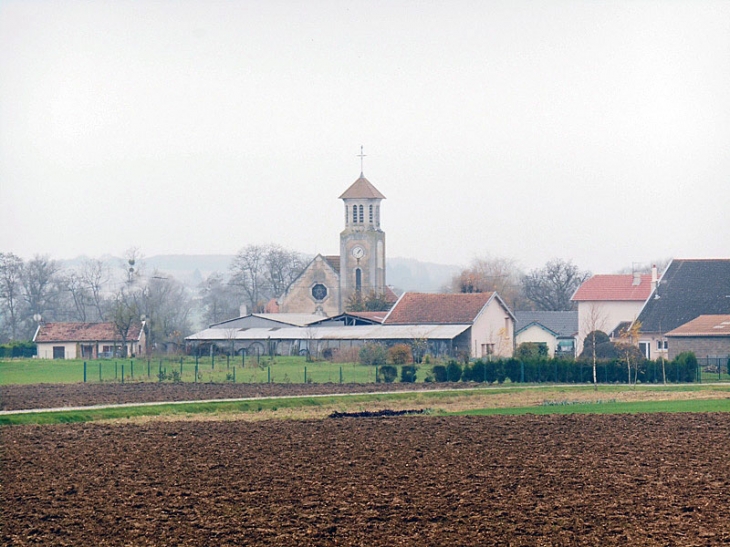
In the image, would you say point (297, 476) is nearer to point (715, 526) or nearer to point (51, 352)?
point (715, 526)

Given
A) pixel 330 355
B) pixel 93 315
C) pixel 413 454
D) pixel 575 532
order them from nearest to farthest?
pixel 575 532, pixel 413 454, pixel 330 355, pixel 93 315

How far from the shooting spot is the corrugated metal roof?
73188 mm

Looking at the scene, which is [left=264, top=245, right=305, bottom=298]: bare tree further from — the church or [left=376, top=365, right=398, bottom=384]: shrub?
[left=376, top=365, right=398, bottom=384]: shrub

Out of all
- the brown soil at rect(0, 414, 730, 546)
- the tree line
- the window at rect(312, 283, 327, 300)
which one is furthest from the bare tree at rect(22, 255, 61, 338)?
the brown soil at rect(0, 414, 730, 546)

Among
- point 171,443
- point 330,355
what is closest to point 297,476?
point 171,443

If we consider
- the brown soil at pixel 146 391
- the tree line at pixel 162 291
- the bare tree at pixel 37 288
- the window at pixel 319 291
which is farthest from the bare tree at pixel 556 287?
the brown soil at pixel 146 391

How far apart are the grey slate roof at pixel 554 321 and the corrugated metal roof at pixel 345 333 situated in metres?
18.8

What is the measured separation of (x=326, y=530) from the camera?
650 inches

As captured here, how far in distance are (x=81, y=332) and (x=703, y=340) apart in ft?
167

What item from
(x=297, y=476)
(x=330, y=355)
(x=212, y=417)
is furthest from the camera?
(x=330, y=355)

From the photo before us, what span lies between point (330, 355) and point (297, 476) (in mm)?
51464

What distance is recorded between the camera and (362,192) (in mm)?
110938

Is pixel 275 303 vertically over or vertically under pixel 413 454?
over

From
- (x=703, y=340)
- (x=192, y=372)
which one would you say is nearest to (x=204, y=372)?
(x=192, y=372)
